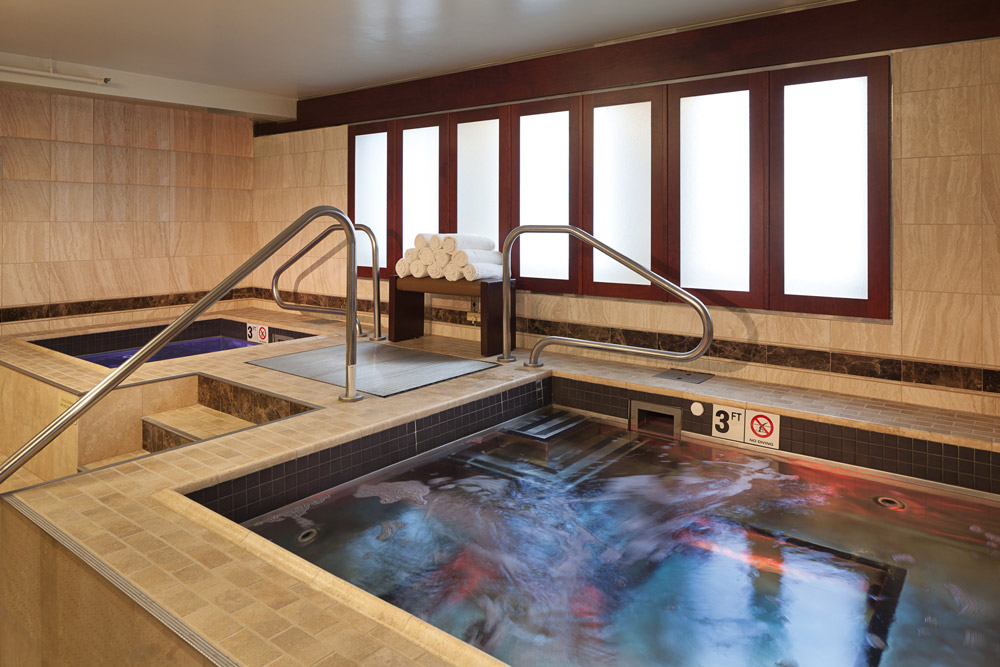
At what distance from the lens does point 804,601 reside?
1.99 m

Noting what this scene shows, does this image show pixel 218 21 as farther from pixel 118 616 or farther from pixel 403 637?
pixel 403 637

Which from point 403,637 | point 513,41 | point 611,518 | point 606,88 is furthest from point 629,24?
point 403,637

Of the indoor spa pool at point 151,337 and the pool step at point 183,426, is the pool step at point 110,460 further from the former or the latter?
the indoor spa pool at point 151,337

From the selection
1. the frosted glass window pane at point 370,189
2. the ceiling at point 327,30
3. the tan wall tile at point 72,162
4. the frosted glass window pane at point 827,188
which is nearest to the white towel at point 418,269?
the frosted glass window pane at point 370,189

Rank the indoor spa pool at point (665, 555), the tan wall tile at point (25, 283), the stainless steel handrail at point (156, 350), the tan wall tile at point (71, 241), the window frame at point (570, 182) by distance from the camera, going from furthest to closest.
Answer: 1. the tan wall tile at point (71, 241)
2. the tan wall tile at point (25, 283)
3. the window frame at point (570, 182)
4. the stainless steel handrail at point (156, 350)
5. the indoor spa pool at point (665, 555)

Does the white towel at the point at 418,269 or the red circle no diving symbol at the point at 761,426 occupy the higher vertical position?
the white towel at the point at 418,269

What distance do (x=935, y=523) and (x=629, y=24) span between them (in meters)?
2.96

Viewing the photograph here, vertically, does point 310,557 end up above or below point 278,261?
below

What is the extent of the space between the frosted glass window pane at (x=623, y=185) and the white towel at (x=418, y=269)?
1168 mm

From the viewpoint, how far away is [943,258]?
10.4ft

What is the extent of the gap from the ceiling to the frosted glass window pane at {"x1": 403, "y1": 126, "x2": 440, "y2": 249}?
48 cm

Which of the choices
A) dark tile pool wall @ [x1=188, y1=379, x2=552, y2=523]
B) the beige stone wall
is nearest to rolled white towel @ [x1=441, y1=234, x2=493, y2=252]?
dark tile pool wall @ [x1=188, y1=379, x2=552, y2=523]

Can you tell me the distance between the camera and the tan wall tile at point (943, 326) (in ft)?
10.3

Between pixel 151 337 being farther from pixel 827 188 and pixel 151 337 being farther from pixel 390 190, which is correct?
pixel 827 188
